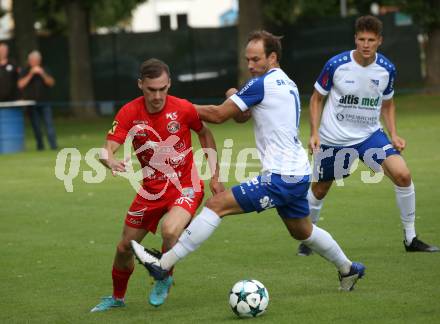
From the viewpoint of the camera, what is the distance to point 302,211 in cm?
831

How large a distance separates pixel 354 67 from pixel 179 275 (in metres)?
2.65

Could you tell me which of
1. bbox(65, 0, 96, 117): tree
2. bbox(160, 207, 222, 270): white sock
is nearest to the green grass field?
bbox(160, 207, 222, 270): white sock

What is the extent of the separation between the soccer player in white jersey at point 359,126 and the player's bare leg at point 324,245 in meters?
1.97

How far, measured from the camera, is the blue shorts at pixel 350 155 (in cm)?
1055

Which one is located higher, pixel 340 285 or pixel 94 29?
pixel 340 285

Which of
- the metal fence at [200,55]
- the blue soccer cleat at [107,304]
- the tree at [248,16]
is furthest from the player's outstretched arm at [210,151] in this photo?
the metal fence at [200,55]

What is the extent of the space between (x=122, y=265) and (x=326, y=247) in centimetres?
158

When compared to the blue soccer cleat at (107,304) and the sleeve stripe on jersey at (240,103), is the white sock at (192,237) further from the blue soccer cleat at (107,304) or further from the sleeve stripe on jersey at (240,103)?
the sleeve stripe on jersey at (240,103)

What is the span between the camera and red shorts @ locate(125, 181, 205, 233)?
8.36m

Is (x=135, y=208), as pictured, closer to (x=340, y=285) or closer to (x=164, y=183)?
(x=164, y=183)

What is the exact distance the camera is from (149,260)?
7.96 metres

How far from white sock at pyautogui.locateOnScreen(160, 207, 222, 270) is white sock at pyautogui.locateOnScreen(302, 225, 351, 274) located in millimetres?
828

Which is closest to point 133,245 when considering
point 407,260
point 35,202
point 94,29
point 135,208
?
point 135,208

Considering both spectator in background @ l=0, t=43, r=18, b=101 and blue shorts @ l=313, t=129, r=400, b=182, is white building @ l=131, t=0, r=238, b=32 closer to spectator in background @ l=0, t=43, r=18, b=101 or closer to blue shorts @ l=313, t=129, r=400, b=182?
spectator in background @ l=0, t=43, r=18, b=101
